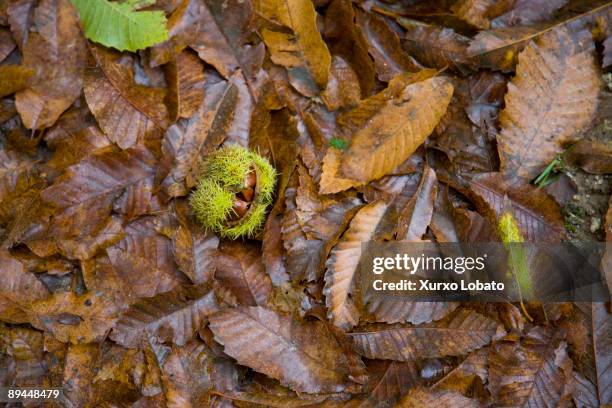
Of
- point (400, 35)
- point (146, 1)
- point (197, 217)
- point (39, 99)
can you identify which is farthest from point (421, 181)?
point (39, 99)

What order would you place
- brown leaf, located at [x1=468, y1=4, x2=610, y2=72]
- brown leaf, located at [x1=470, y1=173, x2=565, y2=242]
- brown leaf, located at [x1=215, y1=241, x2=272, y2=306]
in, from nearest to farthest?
brown leaf, located at [x1=215, y1=241, x2=272, y2=306]
brown leaf, located at [x1=470, y1=173, x2=565, y2=242]
brown leaf, located at [x1=468, y1=4, x2=610, y2=72]

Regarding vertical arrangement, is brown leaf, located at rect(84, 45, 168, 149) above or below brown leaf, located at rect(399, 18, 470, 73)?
below

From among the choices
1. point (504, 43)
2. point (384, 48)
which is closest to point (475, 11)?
point (504, 43)

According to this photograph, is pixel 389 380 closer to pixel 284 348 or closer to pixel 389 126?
pixel 284 348

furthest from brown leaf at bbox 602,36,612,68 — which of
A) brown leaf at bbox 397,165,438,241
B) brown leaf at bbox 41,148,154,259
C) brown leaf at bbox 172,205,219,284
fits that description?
brown leaf at bbox 41,148,154,259

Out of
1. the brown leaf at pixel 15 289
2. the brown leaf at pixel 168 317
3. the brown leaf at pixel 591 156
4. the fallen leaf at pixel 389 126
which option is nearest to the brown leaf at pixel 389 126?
the fallen leaf at pixel 389 126

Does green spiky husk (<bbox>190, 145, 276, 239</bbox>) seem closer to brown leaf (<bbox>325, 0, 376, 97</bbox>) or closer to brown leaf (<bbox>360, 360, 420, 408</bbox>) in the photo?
brown leaf (<bbox>325, 0, 376, 97</bbox>)
